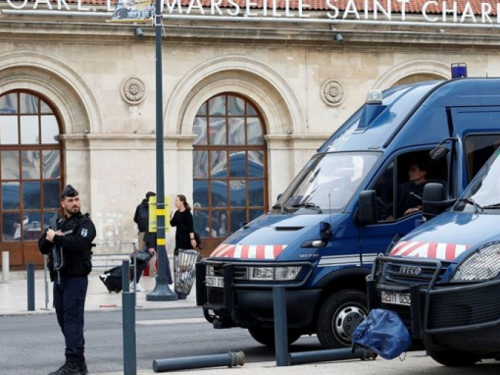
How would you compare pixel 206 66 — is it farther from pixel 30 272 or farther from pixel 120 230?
pixel 30 272

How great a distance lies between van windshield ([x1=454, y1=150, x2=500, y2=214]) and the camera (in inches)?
479

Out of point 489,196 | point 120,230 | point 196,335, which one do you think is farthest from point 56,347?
point 120,230

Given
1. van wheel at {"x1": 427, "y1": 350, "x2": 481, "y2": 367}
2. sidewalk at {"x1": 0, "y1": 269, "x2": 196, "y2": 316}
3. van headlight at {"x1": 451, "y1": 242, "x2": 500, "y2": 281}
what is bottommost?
sidewalk at {"x1": 0, "y1": 269, "x2": 196, "y2": 316}

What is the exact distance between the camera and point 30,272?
22953 millimetres

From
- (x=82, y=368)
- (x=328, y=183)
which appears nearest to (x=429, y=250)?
(x=82, y=368)

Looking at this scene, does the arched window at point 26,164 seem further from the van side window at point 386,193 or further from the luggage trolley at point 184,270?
the van side window at point 386,193

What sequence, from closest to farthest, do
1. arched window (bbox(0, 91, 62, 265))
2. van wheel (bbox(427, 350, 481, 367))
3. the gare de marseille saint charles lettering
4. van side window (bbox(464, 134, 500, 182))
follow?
van wheel (bbox(427, 350, 481, 367))
van side window (bbox(464, 134, 500, 182))
the gare de marseille saint charles lettering
arched window (bbox(0, 91, 62, 265))

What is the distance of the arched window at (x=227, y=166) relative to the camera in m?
35.0

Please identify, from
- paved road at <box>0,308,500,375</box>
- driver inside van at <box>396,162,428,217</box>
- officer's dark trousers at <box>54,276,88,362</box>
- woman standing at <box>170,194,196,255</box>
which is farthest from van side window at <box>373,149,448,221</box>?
woman standing at <box>170,194,196,255</box>

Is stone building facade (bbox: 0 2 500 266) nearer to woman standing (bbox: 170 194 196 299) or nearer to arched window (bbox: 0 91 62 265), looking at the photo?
arched window (bbox: 0 91 62 265)

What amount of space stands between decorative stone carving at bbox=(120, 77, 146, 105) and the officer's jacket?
20.4 m

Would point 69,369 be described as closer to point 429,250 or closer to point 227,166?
point 429,250

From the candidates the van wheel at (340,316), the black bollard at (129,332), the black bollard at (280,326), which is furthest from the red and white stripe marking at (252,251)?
the black bollard at (129,332)

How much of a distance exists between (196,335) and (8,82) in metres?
16.7
